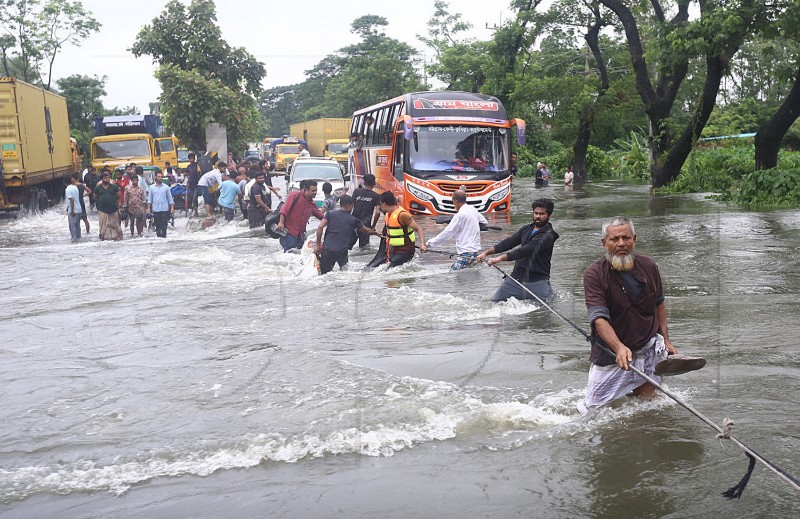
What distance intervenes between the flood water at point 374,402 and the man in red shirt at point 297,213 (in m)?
0.80

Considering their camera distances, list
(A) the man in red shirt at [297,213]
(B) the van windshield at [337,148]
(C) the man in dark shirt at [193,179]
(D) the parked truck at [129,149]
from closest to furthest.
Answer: (A) the man in red shirt at [297,213]
(C) the man in dark shirt at [193,179]
(D) the parked truck at [129,149]
(B) the van windshield at [337,148]

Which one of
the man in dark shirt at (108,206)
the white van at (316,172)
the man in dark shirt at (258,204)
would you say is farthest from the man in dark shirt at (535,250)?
the white van at (316,172)

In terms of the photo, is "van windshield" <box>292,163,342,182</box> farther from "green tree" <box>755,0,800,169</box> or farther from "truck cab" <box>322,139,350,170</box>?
"truck cab" <box>322,139,350,170</box>

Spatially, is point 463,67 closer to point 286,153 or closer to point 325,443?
point 286,153

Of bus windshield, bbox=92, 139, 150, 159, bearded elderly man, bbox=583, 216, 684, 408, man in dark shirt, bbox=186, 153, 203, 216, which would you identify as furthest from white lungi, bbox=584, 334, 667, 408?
bus windshield, bbox=92, 139, 150, 159

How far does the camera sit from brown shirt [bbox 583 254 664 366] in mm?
5539

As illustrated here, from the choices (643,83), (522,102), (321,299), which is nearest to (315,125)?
(522,102)

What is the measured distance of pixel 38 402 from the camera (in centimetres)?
741

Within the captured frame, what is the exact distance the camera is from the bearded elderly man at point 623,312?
17.9 feet

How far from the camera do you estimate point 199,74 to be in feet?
112

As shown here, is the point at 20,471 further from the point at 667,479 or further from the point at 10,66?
the point at 10,66

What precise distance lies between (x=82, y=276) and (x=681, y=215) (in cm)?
1389

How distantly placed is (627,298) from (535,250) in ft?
11.1

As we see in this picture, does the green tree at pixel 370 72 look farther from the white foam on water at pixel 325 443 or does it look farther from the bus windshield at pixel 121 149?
the white foam on water at pixel 325 443
